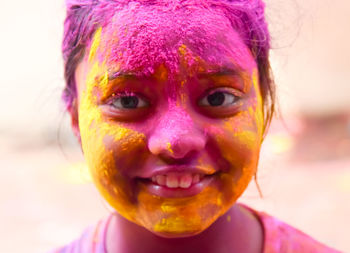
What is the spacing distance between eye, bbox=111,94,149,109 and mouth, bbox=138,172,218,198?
0.12m

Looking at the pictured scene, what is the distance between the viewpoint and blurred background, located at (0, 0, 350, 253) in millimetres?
1103

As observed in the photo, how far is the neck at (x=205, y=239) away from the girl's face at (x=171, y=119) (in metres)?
0.12

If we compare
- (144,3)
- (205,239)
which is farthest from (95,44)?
(205,239)

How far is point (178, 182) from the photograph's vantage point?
0.66m

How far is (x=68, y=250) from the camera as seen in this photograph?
0.96 m

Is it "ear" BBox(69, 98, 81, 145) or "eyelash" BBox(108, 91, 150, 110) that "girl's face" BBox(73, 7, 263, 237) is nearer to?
"eyelash" BBox(108, 91, 150, 110)

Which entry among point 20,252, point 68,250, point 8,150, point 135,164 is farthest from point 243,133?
point 8,150

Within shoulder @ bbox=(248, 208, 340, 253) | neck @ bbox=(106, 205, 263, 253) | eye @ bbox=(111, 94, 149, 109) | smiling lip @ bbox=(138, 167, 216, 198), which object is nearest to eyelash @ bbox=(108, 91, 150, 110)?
eye @ bbox=(111, 94, 149, 109)

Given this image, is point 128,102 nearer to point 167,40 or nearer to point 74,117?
point 167,40

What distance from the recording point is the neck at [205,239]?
2.61 feet

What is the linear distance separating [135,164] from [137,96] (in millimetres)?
109

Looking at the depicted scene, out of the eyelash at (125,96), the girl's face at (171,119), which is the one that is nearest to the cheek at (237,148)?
the girl's face at (171,119)

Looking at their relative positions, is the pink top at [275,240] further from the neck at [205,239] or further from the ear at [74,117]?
the ear at [74,117]

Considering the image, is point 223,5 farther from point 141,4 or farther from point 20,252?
point 20,252
